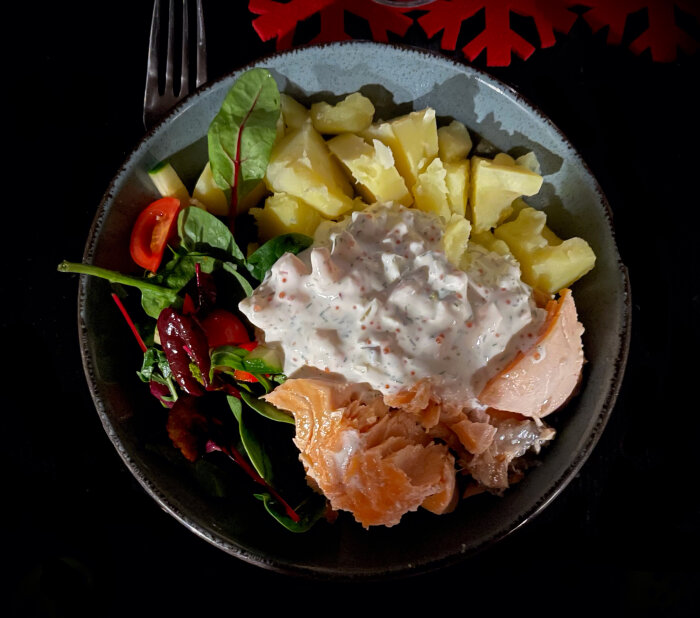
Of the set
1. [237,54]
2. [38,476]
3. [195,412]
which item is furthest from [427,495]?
[237,54]

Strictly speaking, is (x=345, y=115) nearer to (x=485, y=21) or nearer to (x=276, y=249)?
(x=276, y=249)

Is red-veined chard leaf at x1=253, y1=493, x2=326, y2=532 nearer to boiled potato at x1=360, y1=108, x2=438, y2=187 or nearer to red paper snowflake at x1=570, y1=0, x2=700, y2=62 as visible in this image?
boiled potato at x1=360, y1=108, x2=438, y2=187

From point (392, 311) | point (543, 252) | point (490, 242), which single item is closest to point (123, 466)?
point (392, 311)

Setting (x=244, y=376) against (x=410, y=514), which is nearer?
(x=244, y=376)

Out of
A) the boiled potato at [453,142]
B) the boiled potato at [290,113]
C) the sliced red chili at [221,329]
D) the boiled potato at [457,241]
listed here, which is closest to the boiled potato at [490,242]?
the boiled potato at [457,241]

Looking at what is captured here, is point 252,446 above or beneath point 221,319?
beneath
